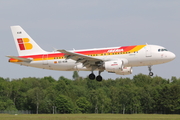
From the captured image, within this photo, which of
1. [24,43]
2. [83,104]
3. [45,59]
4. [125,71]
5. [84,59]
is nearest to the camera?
[84,59]


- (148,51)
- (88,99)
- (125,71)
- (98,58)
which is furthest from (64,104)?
(148,51)

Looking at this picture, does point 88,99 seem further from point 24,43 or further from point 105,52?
point 105,52

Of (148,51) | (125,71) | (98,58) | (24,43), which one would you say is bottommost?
(125,71)

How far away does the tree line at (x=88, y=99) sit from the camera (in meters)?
112

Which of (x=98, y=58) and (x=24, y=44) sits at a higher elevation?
(x=24, y=44)

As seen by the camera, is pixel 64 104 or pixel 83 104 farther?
pixel 83 104

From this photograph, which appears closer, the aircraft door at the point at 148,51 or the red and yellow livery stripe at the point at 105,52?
the aircraft door at the point at 148,51

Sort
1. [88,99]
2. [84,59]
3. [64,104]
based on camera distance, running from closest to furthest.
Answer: [84,59]
[64,104]
[88,99]

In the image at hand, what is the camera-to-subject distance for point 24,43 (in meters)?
67.2

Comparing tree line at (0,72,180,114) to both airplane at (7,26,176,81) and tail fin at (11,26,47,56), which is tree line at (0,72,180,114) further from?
airplane at (7,26,176,81)

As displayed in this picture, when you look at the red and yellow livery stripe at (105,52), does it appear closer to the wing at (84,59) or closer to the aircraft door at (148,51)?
the aircraft door at (148,51)

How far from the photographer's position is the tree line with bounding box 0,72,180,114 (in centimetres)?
11231

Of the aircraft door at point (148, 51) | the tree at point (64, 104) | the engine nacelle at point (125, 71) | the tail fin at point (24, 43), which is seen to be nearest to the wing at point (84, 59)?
the engine nacelle at point (125, 71)

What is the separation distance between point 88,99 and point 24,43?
57.3 metres
